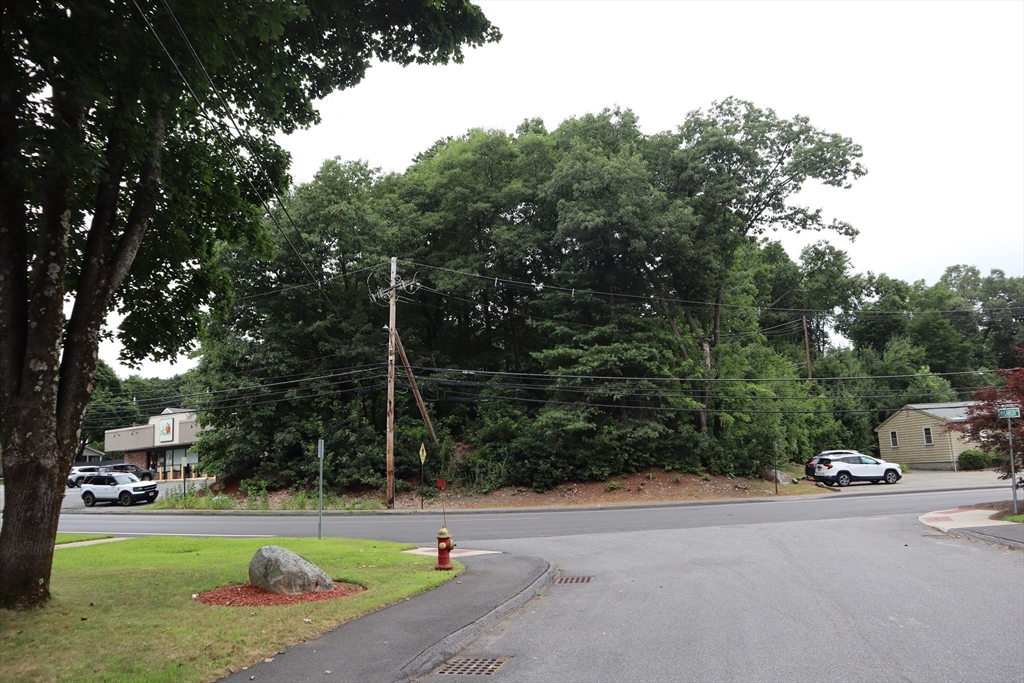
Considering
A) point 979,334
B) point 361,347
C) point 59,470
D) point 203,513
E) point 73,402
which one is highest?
point 979,334

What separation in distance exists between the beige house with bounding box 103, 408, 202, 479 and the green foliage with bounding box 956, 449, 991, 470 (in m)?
58.2

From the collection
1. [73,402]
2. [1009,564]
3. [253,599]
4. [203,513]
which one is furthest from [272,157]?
[203,513]

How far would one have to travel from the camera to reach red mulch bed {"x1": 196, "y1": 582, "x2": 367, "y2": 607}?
8648mm

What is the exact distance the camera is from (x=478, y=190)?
37969 millimetres

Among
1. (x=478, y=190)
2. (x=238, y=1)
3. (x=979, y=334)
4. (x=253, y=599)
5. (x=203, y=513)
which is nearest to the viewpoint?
(x=238, y=1)

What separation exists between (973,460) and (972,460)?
2.6 inches

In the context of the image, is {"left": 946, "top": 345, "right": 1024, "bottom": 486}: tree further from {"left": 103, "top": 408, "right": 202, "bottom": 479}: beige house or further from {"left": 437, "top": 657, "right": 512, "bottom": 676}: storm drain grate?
{"left": 103, "top": 408, "right": 202, "bottom": 479}: beige house

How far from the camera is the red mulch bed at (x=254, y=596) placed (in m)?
8.65

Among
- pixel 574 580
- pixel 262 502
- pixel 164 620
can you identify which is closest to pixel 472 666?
pixel 164 620

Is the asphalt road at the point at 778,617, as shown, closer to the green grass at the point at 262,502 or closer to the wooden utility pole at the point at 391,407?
the wooden utility pole at the point at 391,407

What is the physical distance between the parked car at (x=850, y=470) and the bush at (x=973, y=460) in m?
13.0

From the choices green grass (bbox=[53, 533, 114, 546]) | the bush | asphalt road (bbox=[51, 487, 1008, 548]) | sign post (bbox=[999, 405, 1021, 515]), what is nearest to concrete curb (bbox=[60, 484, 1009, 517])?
asphalt road (bbox=[51, 487, 1008, 548])

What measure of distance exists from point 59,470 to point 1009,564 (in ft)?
46.2

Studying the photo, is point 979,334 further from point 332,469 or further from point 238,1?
point 238,1
